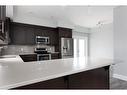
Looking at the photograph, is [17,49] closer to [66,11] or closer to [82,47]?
[66,11]

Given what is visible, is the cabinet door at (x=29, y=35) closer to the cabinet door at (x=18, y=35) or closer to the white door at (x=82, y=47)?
the cabinet door at (x=18, y=35)

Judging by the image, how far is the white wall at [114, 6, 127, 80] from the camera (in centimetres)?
364

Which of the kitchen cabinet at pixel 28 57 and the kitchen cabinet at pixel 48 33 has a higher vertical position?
the kitchen cabinet at pixel 48 33

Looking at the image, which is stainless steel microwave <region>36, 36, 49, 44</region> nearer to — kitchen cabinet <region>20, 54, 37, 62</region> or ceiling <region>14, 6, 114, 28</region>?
kitchen cabinet <region>20, 54, 37, 62</region>

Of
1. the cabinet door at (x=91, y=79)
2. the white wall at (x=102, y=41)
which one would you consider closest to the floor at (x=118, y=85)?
the cabinet door at (x=91, y=79)

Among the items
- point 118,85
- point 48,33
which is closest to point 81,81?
point 118,85

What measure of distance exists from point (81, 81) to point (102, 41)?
5.62 meters

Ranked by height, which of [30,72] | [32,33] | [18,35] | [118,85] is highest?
[32,33]

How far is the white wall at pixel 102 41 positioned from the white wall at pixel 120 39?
8.06 feet

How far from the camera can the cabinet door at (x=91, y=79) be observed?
1.62 meters

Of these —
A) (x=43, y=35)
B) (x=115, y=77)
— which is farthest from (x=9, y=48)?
(x=115, y=77)

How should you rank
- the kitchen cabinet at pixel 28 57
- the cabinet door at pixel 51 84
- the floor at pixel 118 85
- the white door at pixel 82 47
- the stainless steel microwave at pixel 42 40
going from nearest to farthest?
the cabinet door at pixel 51 84
the floor at pixel 118 85
the kitchen cabinet at pixel 28 57
the stainless steel microwave at pixel 42 40
the white door at pixel 82 47

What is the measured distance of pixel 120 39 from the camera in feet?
12.5

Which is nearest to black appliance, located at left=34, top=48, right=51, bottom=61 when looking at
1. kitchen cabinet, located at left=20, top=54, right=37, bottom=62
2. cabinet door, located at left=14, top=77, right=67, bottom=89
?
kitchen cabinet, located at left=20, top=54, right=37, bottom=62
